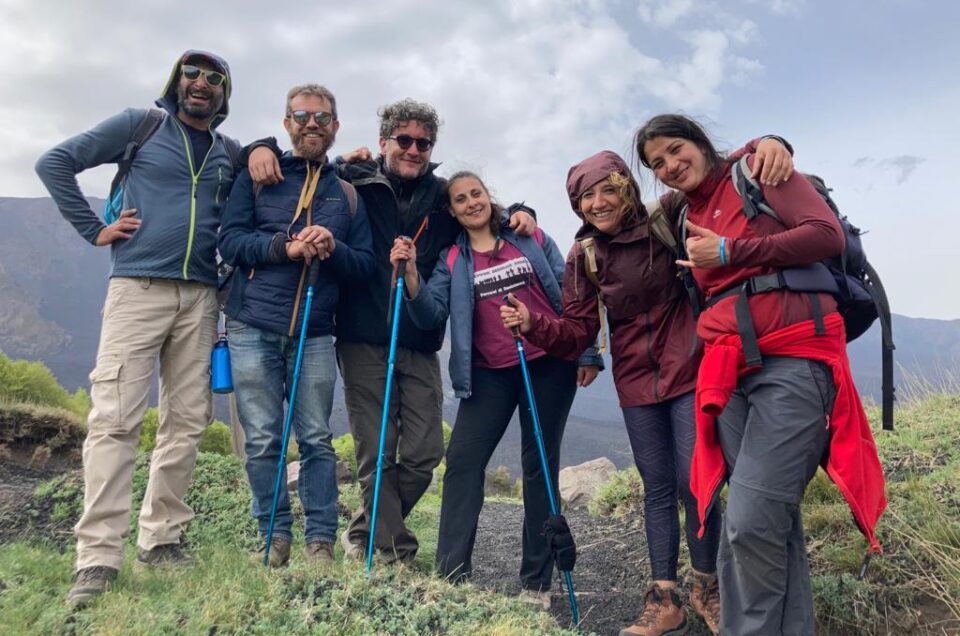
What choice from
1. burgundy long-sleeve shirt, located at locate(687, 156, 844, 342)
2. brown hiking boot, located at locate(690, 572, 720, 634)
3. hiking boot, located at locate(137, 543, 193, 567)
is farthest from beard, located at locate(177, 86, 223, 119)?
brown hiking boot, located at locate(690, 572, 720, 634)

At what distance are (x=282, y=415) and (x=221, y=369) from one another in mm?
Result: 491

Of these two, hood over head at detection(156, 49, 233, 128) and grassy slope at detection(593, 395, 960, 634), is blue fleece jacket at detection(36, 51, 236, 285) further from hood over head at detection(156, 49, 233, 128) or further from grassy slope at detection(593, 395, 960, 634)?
grassy slope at detection(593, 395, 960, 634)

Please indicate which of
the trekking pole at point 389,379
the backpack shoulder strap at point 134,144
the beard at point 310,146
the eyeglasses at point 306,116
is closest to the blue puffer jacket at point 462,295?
the trekking pole at point 389,379

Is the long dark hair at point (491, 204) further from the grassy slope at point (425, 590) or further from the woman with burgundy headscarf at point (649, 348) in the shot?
the grassy slope at point (425, 590)

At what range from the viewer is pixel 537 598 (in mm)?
4219

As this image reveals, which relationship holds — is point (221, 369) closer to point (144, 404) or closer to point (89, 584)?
point (144, 404)

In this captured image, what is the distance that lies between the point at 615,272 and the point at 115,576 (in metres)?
3.20

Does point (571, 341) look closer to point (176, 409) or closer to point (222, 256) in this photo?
point (222, 256)

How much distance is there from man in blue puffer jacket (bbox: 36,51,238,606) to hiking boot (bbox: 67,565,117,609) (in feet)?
0.94

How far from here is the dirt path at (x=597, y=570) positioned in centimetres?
443

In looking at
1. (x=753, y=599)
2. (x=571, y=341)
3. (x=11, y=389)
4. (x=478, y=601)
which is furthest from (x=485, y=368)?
(x=11, y=389)

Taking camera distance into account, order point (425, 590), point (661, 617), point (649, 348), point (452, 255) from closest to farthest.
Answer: point (425, 590), point (661, 617), point (649, 348), point (452, 255)

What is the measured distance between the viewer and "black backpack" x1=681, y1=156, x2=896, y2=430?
3010 millimetres

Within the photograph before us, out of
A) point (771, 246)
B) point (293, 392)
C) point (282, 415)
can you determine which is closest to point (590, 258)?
point (771, 246)
